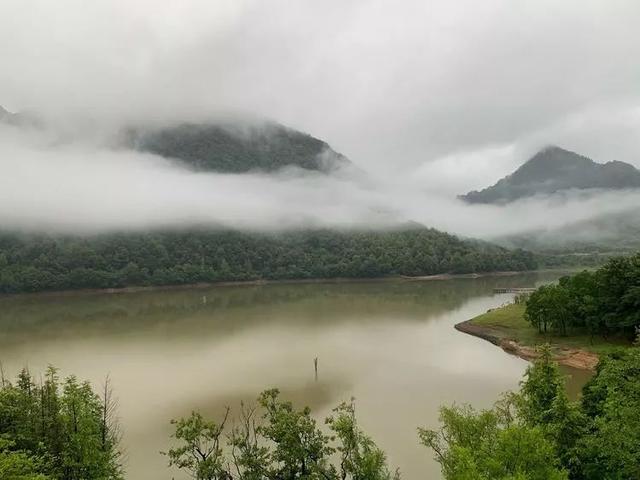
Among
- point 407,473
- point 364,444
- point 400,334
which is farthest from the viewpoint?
point 400,334

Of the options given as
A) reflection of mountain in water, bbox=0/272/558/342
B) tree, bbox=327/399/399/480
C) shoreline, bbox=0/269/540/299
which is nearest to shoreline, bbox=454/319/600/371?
reflection of mountain in water, bbox=0/272/558/342

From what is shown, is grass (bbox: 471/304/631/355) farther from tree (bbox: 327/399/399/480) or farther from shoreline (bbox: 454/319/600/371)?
tree (bbox: 327/399/399/480)

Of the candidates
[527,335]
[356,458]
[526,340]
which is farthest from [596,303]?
[356,458]

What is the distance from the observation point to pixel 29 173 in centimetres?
16525

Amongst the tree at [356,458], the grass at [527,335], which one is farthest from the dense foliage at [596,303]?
the tree at [356,458]

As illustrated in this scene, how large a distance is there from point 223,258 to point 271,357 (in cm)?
7397

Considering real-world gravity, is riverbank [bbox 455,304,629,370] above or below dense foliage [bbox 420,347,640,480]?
below

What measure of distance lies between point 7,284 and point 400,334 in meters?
70.6

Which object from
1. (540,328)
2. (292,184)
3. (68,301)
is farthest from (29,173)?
(540,328)

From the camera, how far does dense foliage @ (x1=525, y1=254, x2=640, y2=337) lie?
119ft

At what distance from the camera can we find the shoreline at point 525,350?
35.0 meters

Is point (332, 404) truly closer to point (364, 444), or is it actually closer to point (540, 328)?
point (364, 444)

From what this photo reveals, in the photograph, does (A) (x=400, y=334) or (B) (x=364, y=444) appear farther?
(A) (x=400, y=334)

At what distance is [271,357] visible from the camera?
39.2 m
